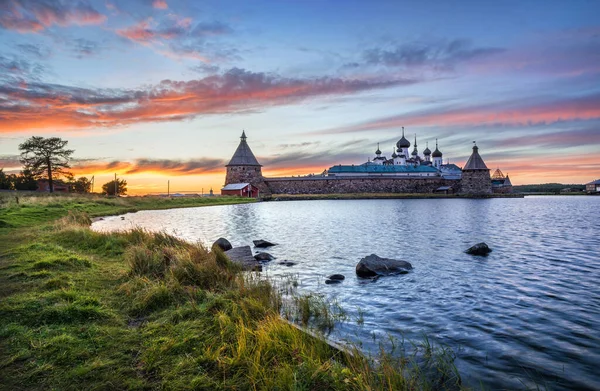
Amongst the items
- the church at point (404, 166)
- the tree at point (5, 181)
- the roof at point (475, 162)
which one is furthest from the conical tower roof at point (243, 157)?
the roof at point (475, 162)

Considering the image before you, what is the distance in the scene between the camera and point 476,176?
86.2 metres

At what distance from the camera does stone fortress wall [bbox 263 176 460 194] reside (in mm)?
88525

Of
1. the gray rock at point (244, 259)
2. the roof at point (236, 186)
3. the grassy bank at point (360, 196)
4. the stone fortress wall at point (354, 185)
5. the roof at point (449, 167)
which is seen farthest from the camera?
the roof at point (449, 167)

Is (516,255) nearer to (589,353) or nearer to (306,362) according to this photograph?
(589,353)

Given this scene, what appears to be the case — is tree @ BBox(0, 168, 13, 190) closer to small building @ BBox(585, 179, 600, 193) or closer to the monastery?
the monastery

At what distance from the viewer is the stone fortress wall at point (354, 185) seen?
88525 millimetres

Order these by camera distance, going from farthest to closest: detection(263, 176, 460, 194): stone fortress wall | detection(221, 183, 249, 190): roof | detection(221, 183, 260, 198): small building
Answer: detection(263, 176, 460, 194): stone fortress wall → detection(221, 183, 249, 190): roof → detection(221, 183, 260, 198): small building

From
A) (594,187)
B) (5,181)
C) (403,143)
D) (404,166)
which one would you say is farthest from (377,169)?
(5,181)

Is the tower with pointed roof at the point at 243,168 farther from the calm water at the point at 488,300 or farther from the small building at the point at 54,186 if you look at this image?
the calm water at the point at 488,300

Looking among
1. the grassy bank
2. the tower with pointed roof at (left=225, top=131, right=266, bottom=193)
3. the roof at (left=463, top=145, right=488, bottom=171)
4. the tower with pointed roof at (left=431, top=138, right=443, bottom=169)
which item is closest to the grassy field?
the grassy bank

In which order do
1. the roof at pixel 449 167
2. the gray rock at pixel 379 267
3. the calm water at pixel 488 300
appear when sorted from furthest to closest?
the roof at pixel 449 167, the gray rock at pixel 379 267, the calm water at pixel 488 300

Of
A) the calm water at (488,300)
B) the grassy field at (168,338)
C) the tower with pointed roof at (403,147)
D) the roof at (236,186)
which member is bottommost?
the calm water at (488,300)

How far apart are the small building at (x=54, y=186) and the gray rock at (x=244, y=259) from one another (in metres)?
60.9

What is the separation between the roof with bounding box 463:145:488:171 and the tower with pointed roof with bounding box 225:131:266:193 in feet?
170
